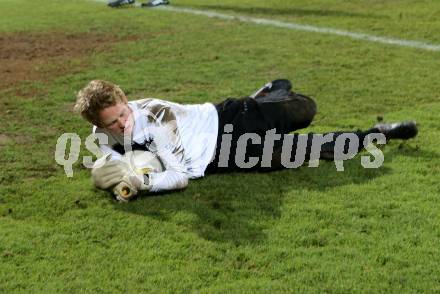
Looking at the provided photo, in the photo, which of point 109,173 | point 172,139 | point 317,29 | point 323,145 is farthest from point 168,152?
point 317,29

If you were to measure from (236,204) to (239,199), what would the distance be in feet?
0.39

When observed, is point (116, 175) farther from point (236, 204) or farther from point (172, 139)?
point (236, 204)

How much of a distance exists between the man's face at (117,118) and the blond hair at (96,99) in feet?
0.13

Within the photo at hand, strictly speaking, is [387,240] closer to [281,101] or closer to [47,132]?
[281,101]

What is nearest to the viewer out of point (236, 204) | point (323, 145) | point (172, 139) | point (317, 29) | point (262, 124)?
point (236, 204)

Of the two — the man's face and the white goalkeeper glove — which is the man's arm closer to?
the white goalkeeper glove

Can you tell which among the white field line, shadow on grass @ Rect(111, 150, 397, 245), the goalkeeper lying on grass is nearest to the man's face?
the goalkeeper lying on grass

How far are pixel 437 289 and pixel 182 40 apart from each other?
10.4m

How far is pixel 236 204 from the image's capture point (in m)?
6.01

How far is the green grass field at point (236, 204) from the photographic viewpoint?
4.84 m

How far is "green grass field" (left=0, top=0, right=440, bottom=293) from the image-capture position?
15.9 ft

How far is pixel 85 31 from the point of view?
628 inches

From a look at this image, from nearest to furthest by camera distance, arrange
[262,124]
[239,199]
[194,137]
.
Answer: [239,199], [194,137], [262,124]

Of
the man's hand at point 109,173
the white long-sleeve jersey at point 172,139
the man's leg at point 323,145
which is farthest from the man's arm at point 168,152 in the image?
the man's leg at point 323,145
